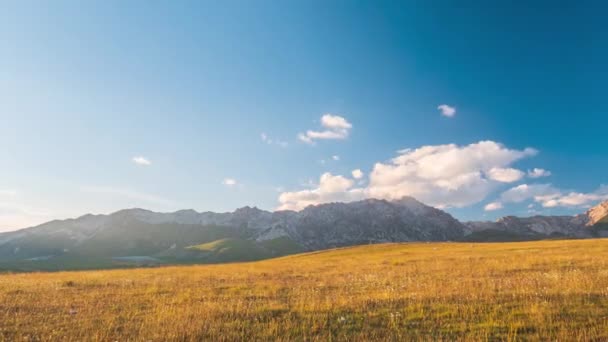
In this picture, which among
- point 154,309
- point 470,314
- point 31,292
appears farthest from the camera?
point 31,292

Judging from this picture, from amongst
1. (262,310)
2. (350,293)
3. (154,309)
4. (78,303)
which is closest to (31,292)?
(78,303)

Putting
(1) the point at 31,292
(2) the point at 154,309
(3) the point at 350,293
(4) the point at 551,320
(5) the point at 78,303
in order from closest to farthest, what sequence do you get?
1. (4) the point at 551,320
2. (2) the point at 154,309
3. (5) the point at 78,303
4. (3) the point at 350,293
5. (1) the point at 31,292

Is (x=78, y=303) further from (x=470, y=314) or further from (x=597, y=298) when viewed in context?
(x=597, y=298)

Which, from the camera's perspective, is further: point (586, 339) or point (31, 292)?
point (31, 292)

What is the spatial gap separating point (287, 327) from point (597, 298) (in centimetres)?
1401

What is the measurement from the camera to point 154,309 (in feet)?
54.7

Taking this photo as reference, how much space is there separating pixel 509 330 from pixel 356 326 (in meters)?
4.97

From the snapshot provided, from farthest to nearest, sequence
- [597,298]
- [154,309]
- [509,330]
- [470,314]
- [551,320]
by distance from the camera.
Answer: [154,309] < [597,298] < [470,314] < [551,320] < [509,330]

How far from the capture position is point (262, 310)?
15.4 metres

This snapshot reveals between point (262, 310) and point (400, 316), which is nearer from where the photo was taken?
point (400, 316)

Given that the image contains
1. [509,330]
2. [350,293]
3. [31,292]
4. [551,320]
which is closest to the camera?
[509,330]

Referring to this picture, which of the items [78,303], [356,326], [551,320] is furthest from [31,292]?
[551,320]

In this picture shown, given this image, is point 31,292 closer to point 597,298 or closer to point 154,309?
point 154,309

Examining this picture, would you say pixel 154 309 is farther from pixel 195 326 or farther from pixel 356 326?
pixel 356 326
